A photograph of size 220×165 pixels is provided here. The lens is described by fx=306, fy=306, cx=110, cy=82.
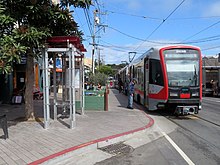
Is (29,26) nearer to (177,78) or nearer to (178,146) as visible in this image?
(178,146)

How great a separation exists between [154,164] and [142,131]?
3424 mm

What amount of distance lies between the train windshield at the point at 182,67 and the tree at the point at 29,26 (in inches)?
182

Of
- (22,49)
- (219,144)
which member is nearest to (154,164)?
(219,144)

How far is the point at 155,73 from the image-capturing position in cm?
1423

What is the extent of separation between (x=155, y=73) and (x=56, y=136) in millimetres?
6872

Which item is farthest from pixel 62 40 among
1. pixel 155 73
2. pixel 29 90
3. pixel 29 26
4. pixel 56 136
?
pixel 155 73

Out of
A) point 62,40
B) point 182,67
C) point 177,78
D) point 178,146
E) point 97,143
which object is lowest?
point 178,146

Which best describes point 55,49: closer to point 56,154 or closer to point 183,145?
point 56,154

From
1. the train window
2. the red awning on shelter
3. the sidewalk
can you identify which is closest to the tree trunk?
the sidewalk

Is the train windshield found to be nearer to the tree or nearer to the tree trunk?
the tree

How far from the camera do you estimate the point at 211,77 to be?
32.0 m

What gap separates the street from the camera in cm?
696

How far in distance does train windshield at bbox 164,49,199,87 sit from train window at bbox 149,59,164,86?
359mm

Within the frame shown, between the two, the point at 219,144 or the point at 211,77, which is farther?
the point at 211,77
